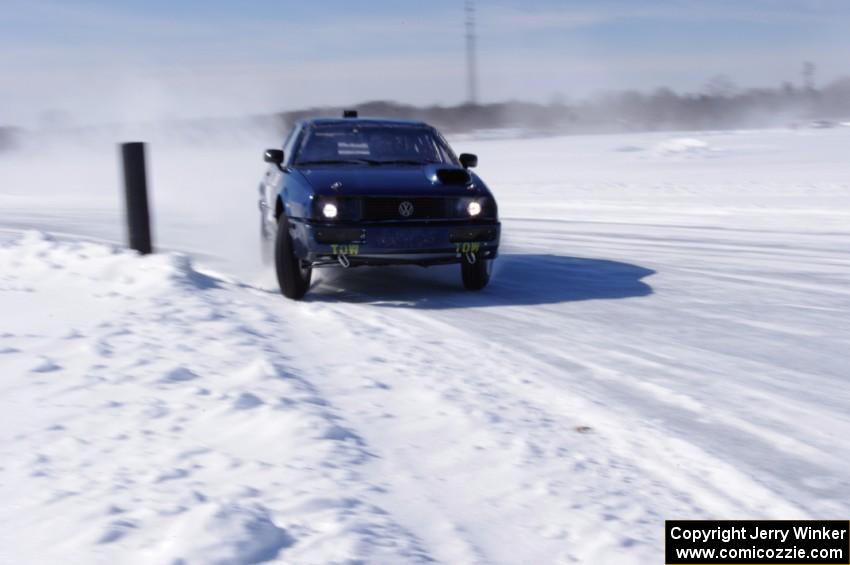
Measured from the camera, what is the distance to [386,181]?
25.4 feet

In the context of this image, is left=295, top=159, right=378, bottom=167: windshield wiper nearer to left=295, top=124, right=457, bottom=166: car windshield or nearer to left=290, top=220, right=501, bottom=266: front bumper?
left=295, top=124, right=457, bottom=166: car windshield

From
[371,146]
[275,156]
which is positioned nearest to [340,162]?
[371,146]

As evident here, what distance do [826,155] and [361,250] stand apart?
25574 millimetres

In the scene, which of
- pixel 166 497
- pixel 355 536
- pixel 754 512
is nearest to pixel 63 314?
pixel 166 497

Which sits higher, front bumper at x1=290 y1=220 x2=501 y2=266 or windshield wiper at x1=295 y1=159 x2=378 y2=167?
windshield wiper at x1=295 y1=159 x2=378 y2=167

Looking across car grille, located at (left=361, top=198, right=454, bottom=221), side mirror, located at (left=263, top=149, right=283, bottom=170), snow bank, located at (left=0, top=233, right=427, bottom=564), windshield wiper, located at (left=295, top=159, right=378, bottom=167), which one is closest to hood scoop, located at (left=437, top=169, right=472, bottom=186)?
car grille, located at (left=361, top=198, right=454, bottom=221)

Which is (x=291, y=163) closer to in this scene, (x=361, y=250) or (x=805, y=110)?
(x=361, y=250)

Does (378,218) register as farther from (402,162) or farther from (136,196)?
(136,196)

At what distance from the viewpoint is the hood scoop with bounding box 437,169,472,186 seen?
311 inches

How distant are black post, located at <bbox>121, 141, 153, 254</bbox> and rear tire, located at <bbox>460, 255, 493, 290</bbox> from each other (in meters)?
2.70

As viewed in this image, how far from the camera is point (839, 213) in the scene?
47.1ft

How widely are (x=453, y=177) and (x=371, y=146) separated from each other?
1.10 m

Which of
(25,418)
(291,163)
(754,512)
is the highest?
(291,163)

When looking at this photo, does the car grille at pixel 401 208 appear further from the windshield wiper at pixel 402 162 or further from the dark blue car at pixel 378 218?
the windshield wiper at pixel 402 162
